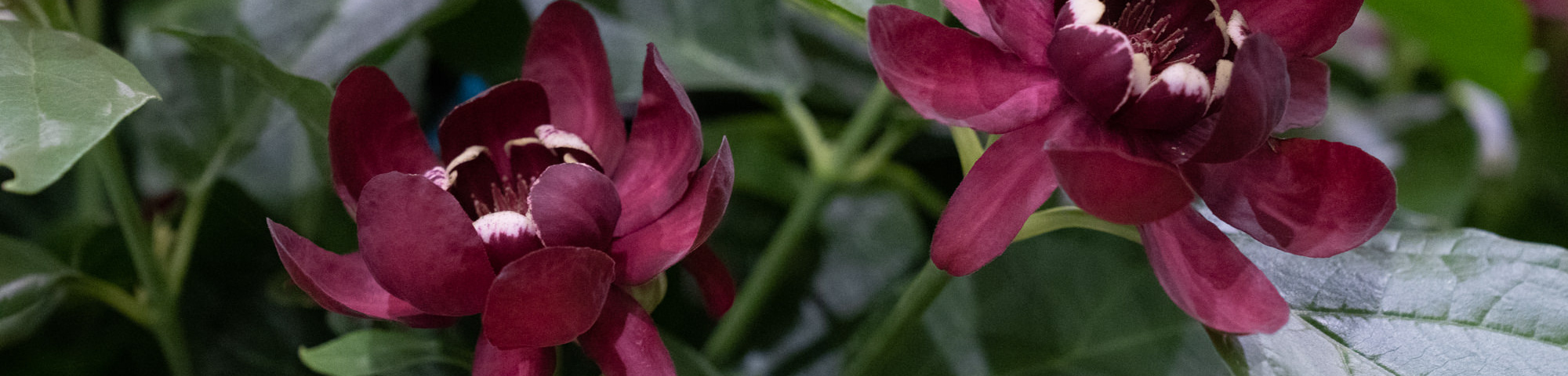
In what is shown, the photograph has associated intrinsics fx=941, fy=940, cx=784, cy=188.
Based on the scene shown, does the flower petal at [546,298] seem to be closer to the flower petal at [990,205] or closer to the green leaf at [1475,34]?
the flower petal at [990,205]

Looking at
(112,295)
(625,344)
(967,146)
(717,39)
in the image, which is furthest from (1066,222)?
(112,295)

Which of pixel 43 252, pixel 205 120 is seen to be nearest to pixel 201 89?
pixel 205 120

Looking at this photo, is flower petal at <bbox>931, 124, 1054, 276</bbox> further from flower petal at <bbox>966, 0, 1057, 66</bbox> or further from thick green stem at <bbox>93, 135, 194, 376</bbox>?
thick green stem at <bbox>93, 135, 194, 376</bbox>

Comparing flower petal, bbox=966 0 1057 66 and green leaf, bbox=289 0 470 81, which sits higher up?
flower petal, bbox=966 0 1057 66

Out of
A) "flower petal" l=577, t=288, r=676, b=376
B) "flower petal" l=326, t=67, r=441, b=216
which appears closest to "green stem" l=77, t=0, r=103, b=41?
"flower petal" l=326, t=67, r=441, b=216

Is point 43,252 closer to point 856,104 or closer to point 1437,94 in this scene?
point 856,104

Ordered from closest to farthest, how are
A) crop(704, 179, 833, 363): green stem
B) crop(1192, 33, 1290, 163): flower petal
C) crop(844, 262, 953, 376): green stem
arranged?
crop(1192, 33, 1290, 163): flower petal < crop(844, 262, 953, 376): green stem < crop(704, 179, 833, 363): green stem

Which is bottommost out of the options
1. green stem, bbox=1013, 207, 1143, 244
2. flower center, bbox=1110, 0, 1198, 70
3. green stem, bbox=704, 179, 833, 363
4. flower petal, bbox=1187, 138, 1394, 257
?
green stem, bbox=704, 179, 833, 363

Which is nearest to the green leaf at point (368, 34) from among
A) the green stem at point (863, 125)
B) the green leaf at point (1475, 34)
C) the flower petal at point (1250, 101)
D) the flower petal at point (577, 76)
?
the flower petal at point (577, 76)
